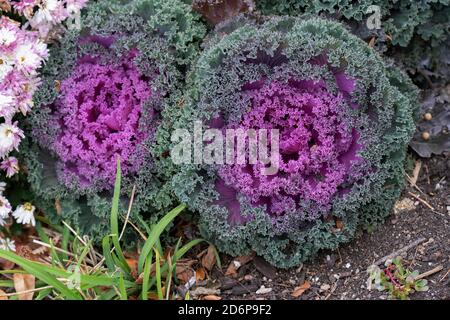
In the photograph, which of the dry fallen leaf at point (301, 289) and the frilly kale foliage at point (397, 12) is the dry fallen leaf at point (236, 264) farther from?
the frilly kale foliage at point (397, 12)

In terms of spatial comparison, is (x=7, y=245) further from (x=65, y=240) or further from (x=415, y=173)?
(x=415, y=173)

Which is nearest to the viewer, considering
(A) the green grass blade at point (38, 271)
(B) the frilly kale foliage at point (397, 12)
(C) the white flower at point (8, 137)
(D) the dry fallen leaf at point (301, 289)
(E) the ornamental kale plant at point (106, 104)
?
(A) the green grass blade at point (38, 271)

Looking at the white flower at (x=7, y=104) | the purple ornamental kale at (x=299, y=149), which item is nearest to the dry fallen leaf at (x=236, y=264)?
the purple ornamental kale at (x=299, y=149)

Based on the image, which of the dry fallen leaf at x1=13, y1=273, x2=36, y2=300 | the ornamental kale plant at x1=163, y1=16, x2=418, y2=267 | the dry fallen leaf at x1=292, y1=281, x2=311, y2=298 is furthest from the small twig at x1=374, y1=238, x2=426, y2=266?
the dry fallen leaf at x1=13, y1=273, x2=36, y2=300

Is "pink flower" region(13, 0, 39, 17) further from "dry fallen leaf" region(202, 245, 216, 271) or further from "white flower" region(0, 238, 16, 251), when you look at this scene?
"dry fallen leaf" region(202, 245, 216, 271)

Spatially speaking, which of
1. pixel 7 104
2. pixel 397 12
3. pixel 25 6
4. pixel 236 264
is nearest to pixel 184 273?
pixel 236 264

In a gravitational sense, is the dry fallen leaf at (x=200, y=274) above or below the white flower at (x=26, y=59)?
below
